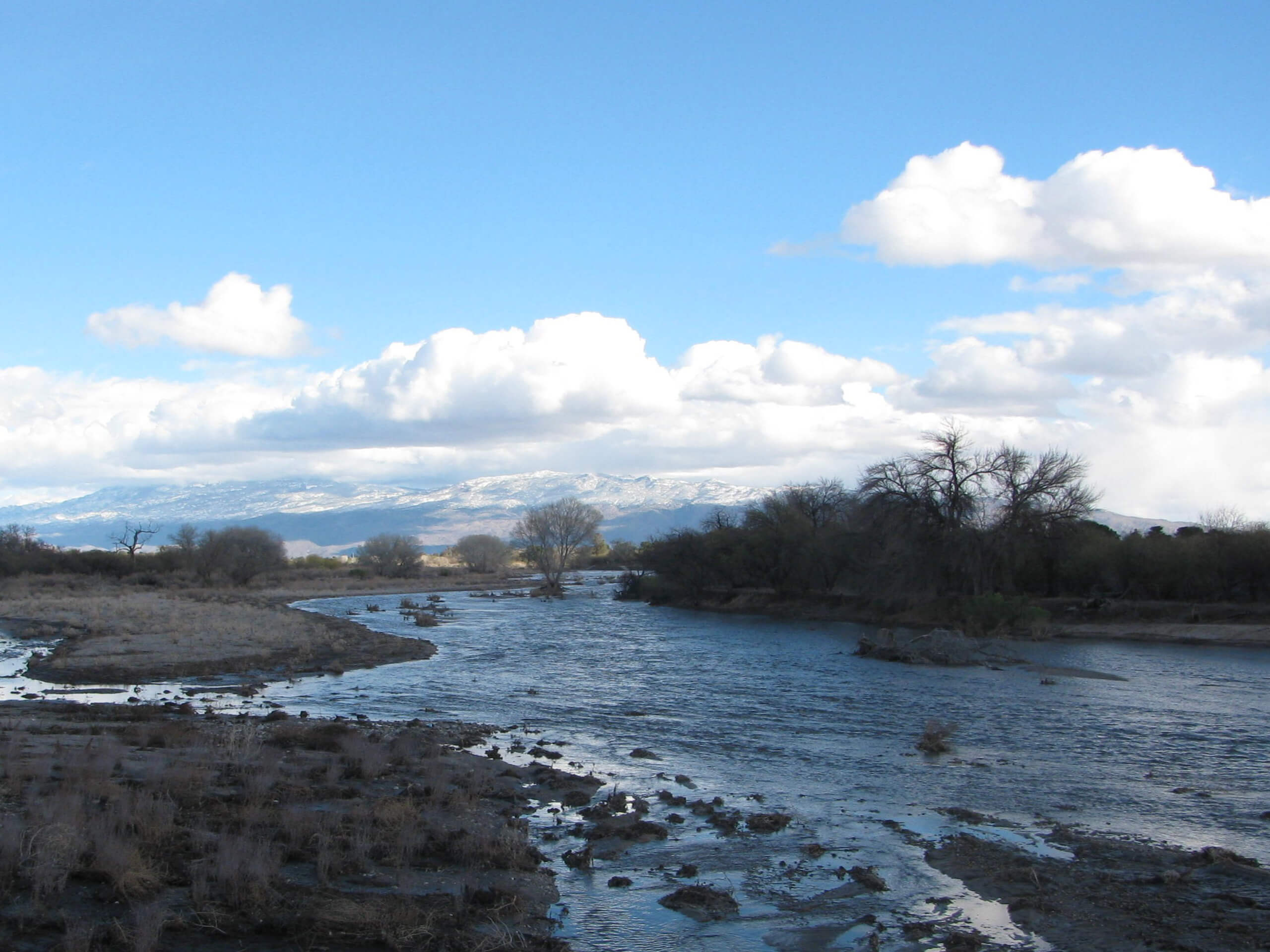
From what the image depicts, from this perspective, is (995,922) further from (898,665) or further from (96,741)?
(898,665)

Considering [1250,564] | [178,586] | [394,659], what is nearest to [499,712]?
[394,659]

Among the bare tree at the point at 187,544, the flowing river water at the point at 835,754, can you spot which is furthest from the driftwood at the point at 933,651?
the bare tree at the point at 187,544

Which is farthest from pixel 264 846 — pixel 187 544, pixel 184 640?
pixel 187 544

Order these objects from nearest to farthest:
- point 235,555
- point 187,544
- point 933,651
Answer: point 933,651 < point 235,555 < point 187,544

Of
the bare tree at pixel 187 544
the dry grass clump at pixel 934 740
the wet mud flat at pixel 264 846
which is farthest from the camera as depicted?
the bare tree at pixel 187 544

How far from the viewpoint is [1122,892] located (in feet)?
44.6

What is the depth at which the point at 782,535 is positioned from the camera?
8419cm

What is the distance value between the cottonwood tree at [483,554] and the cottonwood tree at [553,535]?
150 feet

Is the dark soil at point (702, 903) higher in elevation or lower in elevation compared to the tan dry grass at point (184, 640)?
higher

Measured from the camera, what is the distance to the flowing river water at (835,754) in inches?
530

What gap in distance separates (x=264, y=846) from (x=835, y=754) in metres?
14.7

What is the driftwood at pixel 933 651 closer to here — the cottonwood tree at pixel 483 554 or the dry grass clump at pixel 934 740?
the dry grass clump at pixel 934 740

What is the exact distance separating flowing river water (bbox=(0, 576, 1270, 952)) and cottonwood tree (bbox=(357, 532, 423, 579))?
353ft

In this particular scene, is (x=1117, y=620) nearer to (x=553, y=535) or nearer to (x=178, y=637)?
(x=178, y=637)
